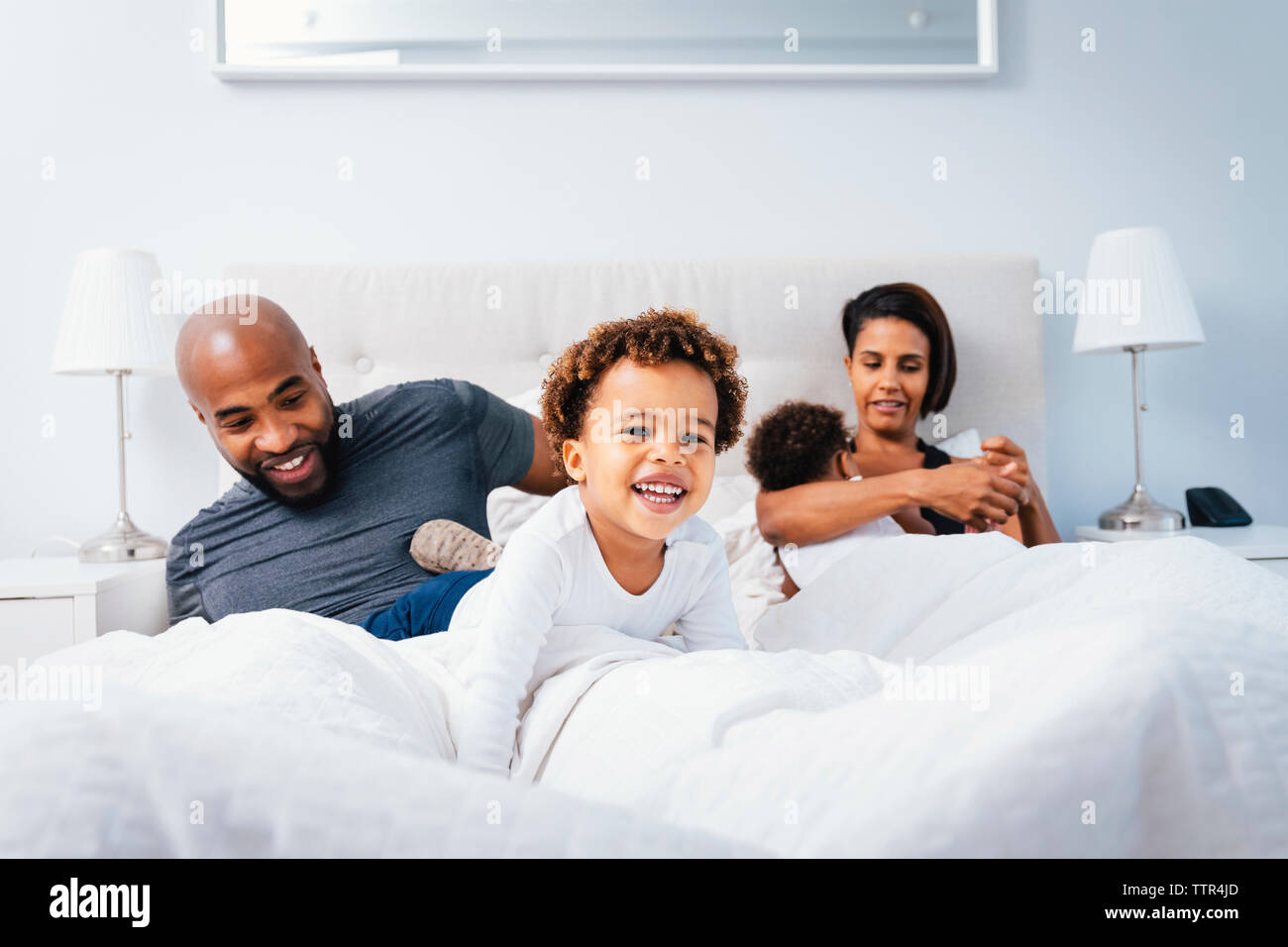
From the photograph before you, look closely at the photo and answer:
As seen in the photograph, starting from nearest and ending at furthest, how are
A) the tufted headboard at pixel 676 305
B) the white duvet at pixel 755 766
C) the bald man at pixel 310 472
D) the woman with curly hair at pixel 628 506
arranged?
the white duvet at pixel 755 766
the woman with curly hair at pixel 628 506
the bald man at pixel 310 472
the tufted headboard at pixel 676 305

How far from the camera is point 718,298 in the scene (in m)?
1.80

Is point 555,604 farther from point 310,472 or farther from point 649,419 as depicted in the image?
point 310,472

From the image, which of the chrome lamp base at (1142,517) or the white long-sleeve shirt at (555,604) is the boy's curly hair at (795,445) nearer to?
the white long-sleeve shirt at (555,604)

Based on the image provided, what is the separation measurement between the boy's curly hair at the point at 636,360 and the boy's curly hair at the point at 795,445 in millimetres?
371

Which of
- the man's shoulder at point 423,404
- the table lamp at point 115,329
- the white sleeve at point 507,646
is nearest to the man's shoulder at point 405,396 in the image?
the man's shoulder at point 423,404

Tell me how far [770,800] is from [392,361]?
146 centimetres

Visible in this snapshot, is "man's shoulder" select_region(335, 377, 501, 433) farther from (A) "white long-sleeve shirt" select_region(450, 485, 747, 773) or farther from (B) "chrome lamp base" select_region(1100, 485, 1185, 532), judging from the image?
(B) "chrome lamp base" select_region(1100, 485, 1185, 532)

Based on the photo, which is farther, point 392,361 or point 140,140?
point 140,140

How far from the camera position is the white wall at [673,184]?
190 centimetres

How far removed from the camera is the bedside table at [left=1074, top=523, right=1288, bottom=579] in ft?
5.17

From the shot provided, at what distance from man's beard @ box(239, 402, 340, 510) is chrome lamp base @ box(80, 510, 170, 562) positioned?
0.38m

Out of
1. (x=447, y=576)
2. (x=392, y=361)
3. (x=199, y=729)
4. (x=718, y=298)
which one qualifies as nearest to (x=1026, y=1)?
(x=718, y=298)
